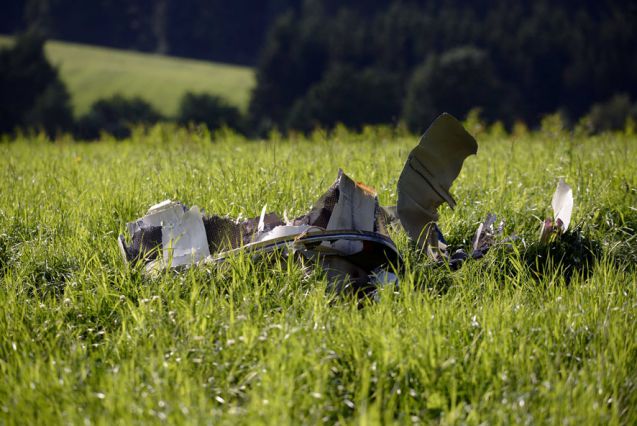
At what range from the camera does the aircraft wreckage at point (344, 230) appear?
3.56 metres

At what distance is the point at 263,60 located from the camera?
80.3 metres

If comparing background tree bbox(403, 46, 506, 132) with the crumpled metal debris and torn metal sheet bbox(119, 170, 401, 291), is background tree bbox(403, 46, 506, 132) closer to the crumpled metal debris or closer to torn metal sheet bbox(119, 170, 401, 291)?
the crumpled metal debris

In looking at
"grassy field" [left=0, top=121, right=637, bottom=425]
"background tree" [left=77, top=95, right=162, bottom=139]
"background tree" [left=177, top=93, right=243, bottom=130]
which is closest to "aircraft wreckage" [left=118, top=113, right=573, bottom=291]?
"grassy field" [left=0, top=121, right=637, bottom=425]

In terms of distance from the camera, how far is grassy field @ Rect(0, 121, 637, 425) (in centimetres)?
239

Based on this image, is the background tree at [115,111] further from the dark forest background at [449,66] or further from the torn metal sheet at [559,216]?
the torn metal sheet at [559,216]

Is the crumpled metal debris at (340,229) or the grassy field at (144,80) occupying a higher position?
the crumpled metal debris at (340,229)

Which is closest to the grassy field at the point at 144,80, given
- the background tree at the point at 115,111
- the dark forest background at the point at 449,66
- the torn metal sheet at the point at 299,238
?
the background tree at the point at 115,111

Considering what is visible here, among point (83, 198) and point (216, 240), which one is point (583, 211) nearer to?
point (216, 240)

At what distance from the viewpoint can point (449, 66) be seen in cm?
6619

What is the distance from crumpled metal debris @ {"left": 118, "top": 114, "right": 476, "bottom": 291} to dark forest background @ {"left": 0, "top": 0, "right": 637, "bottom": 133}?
43.9m

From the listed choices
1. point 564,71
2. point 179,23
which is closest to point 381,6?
point 179,23

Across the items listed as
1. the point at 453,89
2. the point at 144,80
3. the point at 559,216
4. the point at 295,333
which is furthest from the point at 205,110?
the point at 295,333

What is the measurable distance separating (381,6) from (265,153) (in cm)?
12634

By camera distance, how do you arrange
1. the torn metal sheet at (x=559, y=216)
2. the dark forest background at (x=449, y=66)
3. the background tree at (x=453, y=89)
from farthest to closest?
the dark forest background at (x=449, y=66) → the background tree at (x=453, y=89) → the torn metal sheet at (x=559, y=216)
